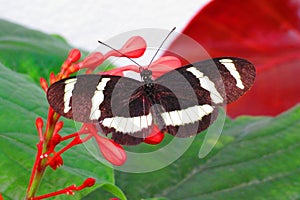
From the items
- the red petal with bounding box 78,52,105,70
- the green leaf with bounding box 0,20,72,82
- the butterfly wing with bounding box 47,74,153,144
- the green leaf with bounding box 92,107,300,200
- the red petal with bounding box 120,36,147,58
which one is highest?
the green leaf with bounding box 0,20,72,82

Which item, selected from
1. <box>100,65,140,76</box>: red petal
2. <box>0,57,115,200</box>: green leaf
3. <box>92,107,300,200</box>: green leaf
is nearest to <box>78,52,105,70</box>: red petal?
<box>100,65,140,76</box>: red petal

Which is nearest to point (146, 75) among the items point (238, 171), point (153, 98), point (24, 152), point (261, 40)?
point (153, 98)

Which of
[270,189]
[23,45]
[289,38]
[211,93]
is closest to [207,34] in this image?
[289,38]

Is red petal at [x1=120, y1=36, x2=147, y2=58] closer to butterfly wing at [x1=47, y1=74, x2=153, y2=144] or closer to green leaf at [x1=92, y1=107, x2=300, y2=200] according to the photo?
butterfly wing at [x1=47, y1=74, x2=153, y2=144]

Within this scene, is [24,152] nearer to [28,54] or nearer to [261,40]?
[28,54]

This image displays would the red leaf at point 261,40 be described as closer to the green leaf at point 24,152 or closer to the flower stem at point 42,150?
the green leaf at point 24,152

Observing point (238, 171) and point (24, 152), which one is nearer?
point (24, 152)
